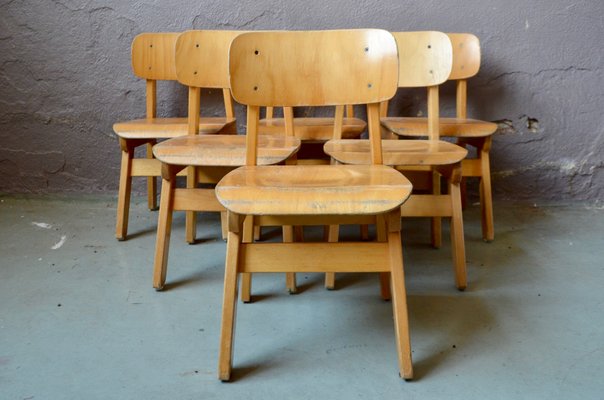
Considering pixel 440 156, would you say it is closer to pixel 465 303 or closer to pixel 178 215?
pixel 465 303

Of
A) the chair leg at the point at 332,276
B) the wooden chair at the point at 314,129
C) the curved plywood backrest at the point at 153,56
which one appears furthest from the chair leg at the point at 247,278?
the curved plywood backrest at the point at 153,56

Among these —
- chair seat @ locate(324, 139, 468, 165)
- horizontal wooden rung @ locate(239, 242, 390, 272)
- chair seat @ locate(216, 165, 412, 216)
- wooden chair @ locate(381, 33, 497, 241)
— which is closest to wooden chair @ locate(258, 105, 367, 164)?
wooden chair @ locate(381, 33, 497, 241)

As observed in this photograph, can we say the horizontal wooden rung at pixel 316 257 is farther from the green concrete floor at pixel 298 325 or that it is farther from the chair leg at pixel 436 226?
the chair leg at pixel 436 226

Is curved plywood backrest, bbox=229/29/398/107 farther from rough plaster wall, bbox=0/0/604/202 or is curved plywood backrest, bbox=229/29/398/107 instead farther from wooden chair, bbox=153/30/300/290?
rough plaster wall, bbox=0/0/604/202

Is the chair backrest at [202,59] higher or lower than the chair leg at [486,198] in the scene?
higher

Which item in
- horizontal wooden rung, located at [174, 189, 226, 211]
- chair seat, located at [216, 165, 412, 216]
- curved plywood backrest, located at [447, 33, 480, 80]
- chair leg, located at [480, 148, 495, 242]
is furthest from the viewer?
curved plywood backrest, located at [447, 33, 480, 80]

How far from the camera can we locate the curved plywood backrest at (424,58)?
7.72 feet

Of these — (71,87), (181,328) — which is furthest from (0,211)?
(181,328)

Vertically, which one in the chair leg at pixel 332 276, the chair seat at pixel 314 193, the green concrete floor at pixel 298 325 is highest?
the chair seat at pixel 314 193

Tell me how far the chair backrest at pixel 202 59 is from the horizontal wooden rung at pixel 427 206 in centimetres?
86

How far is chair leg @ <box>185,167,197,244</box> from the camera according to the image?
258 centimetres

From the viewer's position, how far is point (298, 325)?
1.88 m

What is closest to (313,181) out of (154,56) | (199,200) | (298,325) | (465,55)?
(298,325)

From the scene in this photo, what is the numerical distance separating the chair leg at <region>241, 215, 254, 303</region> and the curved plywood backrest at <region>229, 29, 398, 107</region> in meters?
0.40
